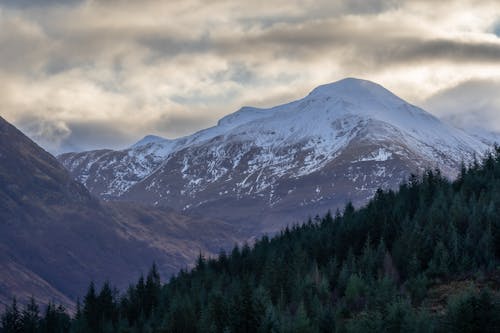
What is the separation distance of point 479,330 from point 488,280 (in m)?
55.2

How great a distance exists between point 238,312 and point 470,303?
5217 centimetres

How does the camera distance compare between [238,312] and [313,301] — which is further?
[313,301]

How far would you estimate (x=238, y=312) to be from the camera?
577 feet

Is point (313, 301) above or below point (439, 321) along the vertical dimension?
above

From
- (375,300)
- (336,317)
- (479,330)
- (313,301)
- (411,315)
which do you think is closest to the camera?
(479,330)

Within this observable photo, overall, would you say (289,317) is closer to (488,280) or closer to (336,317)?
(336,317)

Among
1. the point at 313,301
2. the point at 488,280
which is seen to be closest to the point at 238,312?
the point at 313,301

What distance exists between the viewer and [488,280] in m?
188

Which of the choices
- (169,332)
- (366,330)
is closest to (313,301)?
(169,332)

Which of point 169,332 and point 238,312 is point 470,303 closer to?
point 238,312

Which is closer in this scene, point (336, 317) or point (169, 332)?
point (336, 317)

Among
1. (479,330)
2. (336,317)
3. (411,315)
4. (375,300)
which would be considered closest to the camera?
(479,330)

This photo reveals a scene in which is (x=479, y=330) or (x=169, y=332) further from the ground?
(x=169, y=332)

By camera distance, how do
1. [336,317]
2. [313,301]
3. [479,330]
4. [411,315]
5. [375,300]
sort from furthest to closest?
[313,301]
[375,300]
[336,317]
[411,315]
[479,330]
